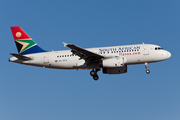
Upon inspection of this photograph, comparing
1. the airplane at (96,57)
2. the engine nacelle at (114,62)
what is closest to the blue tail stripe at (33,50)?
the airplane at (96,57)

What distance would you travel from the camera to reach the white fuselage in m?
40.2

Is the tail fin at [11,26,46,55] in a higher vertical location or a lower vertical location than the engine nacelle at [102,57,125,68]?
higher

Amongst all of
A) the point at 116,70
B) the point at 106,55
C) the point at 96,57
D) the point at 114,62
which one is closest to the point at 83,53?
the point at 96,57

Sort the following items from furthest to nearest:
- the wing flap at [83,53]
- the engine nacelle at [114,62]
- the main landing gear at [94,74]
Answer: the main landing gear at [94,74], the engine nacelle at [114,62], the wing flap at [83,53]

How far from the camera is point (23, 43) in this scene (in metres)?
44.4

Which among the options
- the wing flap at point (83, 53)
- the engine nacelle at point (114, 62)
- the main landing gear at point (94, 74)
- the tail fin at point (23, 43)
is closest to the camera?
the wing flap at point (83, 53)

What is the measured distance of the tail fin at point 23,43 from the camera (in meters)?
43.7

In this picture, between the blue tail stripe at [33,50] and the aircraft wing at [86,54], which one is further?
the blue tail stripe at [33,50]

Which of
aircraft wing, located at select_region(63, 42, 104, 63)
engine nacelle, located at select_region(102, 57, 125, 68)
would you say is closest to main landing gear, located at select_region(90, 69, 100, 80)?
aircraft wing, located at select_region(63, 42, 104, 63)

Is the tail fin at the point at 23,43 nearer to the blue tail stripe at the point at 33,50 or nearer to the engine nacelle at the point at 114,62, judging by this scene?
the blue tail stripe at the point at 33,50

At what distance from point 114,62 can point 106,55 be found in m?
1.95

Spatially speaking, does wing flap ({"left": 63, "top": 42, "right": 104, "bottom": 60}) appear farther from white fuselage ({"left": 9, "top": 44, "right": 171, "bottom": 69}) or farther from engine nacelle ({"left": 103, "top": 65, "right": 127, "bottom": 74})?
engine nacelle ({"left": 103, "top": 65, "right": 127, "bottom": 74})

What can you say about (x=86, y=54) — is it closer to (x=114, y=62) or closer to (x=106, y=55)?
(x=106, y=55)

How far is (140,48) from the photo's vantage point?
40.4 m
